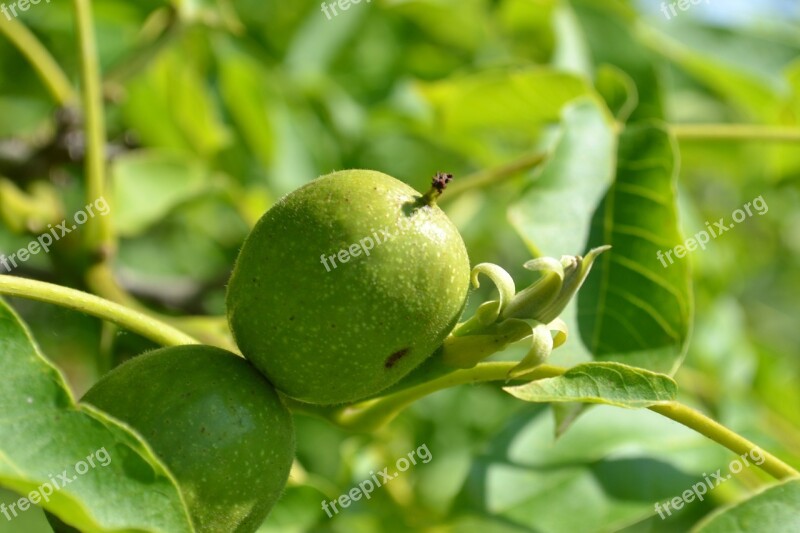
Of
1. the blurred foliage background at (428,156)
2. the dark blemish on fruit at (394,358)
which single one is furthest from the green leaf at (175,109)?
the dark blemish on fruit at (394,358)

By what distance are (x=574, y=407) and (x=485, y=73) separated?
53.5 inches

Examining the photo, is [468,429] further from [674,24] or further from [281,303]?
[281,303]

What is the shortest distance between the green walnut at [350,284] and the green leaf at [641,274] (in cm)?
58

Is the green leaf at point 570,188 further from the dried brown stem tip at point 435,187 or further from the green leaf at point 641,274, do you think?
the dried brown stem tip at point 435,187

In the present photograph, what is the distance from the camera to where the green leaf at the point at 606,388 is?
1.57 meters

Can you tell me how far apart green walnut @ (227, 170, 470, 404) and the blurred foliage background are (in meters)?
0.58

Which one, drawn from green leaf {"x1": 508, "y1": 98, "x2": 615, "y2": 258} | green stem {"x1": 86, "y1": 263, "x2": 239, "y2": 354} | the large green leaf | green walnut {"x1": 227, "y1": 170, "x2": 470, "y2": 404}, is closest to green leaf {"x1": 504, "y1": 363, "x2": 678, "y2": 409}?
green walnut {"x1": 227, "y1": 170, "x2": 470, "y2": 404}

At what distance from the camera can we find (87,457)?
139cm

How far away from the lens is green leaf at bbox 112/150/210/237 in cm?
304

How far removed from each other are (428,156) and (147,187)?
111 centimetres

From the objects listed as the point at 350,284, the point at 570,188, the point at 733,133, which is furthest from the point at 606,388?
the point at 733,133

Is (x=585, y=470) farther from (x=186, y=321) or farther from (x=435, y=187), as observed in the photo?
(x=435, y=187)

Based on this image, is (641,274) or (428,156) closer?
(641,274)

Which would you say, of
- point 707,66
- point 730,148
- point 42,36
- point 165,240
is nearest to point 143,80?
point 42,36
